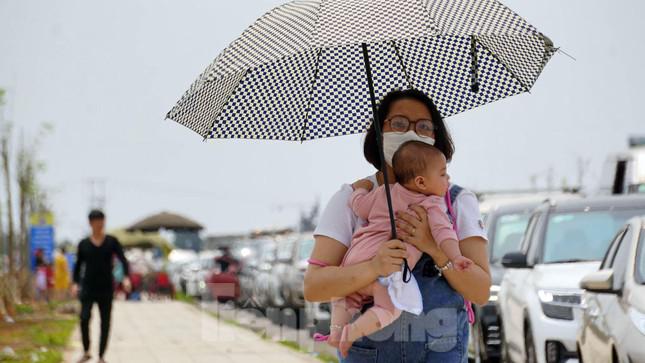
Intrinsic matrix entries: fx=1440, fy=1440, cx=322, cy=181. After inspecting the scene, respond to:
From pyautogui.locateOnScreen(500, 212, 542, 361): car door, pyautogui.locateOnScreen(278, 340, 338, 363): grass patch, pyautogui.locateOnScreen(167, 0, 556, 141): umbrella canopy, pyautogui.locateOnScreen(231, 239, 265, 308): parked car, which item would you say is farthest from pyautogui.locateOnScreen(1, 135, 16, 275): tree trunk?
pyautogui.locateOnScreen(167, 0, 556, 141): umbrella canopy

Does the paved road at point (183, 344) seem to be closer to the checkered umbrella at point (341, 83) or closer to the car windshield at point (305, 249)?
the car windshield at point (305, 249)

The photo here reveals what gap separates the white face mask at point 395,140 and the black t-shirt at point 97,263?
1063 centimetres

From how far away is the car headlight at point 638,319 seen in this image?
7805 mm

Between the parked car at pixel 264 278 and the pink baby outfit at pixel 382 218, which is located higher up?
the pink baby outfit at pixel 382 218

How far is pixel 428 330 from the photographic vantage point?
484 centimetres

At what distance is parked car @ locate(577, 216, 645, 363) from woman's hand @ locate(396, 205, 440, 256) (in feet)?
10.2

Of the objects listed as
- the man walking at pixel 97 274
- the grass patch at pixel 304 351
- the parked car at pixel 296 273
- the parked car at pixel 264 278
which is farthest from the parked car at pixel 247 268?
the man walking at pixel 97 274

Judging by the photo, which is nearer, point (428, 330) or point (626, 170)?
point (428, 330)

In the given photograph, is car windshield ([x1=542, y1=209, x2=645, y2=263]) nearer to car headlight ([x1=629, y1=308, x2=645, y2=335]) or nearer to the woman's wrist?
car headlight ([x1=629, y1=308, x2=645, y2=335])

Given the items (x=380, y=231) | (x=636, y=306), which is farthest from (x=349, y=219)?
(x=636, y=306)

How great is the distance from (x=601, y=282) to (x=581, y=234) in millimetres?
4293

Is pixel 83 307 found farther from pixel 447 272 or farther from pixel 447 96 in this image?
pixel 447 272

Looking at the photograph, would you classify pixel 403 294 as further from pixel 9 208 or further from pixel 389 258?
pixel 9 208

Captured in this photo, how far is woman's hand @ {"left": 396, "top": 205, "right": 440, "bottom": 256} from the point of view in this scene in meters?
4.82
